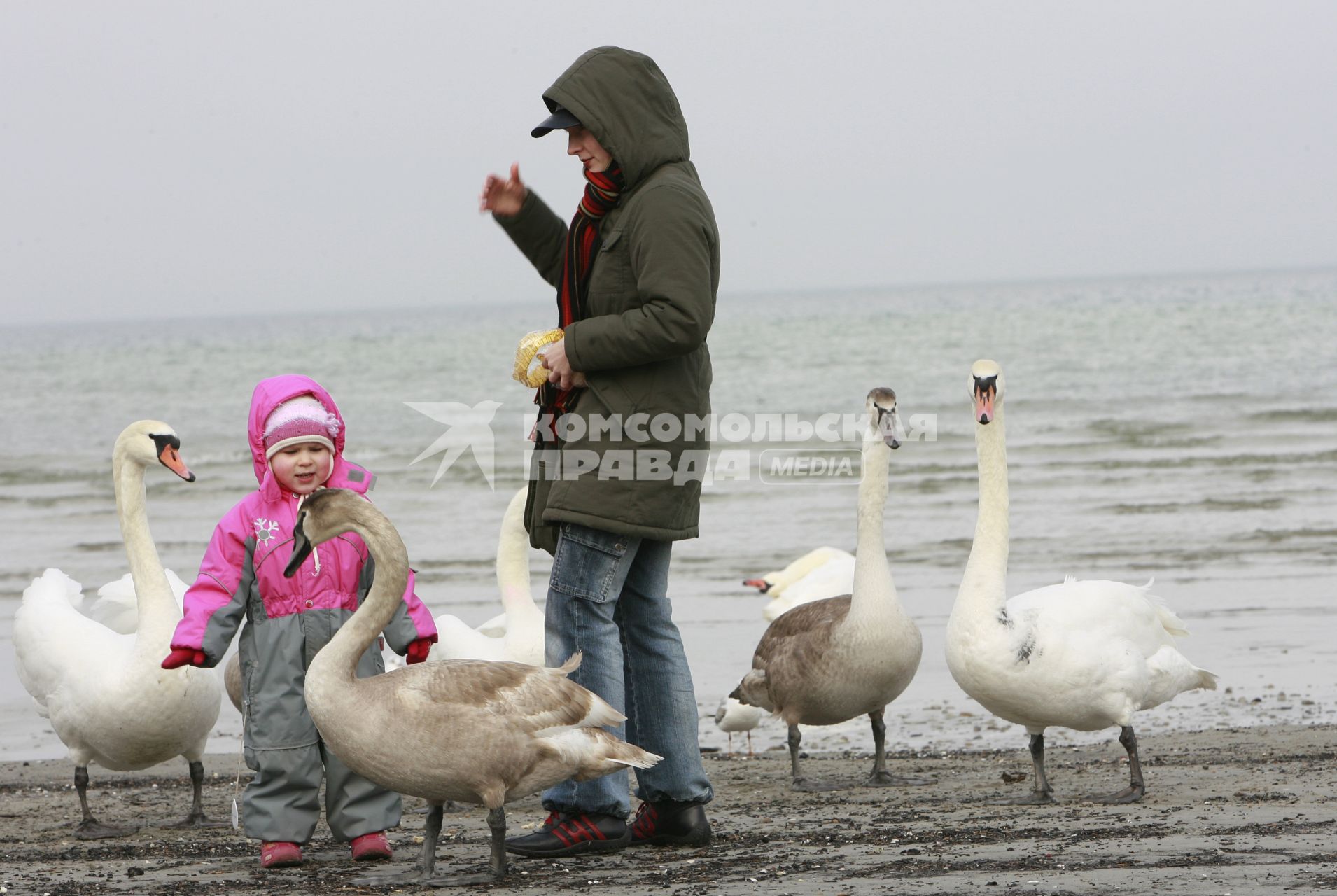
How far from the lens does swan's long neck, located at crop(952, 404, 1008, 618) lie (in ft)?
19.7

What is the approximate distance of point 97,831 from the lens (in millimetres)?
5789

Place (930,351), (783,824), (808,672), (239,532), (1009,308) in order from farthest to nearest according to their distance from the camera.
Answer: (1009,308) → (930,351) → (808,672) → (783,824) → (239,532)

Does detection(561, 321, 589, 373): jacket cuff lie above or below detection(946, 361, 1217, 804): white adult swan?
above

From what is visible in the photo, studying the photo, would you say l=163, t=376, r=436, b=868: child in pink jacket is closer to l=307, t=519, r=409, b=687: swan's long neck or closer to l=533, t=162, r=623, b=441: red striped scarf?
l=307, t=519, r=409, b=687: swan's long neck

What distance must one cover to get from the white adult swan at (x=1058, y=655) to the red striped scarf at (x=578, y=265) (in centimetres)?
219

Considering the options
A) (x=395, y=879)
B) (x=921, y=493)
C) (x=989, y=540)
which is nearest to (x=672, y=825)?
(x=395, y=879)

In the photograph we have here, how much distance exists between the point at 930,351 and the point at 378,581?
43.8 m

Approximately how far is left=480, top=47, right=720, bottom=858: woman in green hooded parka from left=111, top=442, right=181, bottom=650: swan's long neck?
221 centimetres

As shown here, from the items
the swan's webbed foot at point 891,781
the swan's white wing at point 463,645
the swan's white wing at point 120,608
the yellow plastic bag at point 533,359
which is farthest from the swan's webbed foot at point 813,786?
the swan's white wing at point 120,608

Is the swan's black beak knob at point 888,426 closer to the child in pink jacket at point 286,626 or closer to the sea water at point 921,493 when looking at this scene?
the sea water at point 921,493

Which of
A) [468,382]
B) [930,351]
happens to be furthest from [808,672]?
[930,351]

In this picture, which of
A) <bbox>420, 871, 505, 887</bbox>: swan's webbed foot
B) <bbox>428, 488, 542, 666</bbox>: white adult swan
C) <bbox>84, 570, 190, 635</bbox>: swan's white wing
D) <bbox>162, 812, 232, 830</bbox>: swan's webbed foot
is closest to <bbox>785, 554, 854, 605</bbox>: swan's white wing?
<bbox>428, 488, 542, 666</bbox>: white adult swan

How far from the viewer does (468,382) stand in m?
40.0

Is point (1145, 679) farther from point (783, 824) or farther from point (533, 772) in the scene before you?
point (533, 772)
